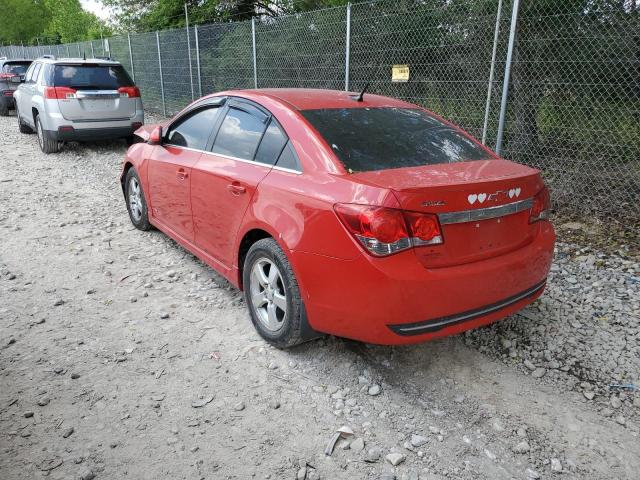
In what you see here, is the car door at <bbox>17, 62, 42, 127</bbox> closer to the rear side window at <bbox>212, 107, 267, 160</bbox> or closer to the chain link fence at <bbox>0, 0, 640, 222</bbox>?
the chain link fence at <bbox>0, 0, 640, 222</bbox>

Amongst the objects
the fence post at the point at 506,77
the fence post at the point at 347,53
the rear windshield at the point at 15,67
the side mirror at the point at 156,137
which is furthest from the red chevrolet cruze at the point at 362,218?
the rear windshield at the point at 15,67

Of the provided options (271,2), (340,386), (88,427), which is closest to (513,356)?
(340,386)

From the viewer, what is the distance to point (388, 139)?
321 centimetres

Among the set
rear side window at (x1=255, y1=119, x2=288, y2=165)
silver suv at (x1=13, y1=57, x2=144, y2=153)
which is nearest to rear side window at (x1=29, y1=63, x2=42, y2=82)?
silver suv at (x1=13, y1=57, x2=144, y2=153)

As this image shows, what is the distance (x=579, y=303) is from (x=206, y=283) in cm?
302

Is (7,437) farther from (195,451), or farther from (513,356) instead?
(513,356)

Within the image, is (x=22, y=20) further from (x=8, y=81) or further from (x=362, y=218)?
(x=362, y=218)

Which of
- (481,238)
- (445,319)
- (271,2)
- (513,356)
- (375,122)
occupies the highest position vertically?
(271,2)

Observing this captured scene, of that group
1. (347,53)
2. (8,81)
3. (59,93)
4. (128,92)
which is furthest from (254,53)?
(8,81)

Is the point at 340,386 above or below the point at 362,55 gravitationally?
below

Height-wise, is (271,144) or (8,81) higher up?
(8,81)

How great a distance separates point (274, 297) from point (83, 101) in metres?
7.44

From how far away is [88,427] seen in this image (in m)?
2.61

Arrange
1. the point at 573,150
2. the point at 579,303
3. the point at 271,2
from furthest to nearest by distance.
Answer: the point at 271,2, the point at 573,150, the point at 579,303
